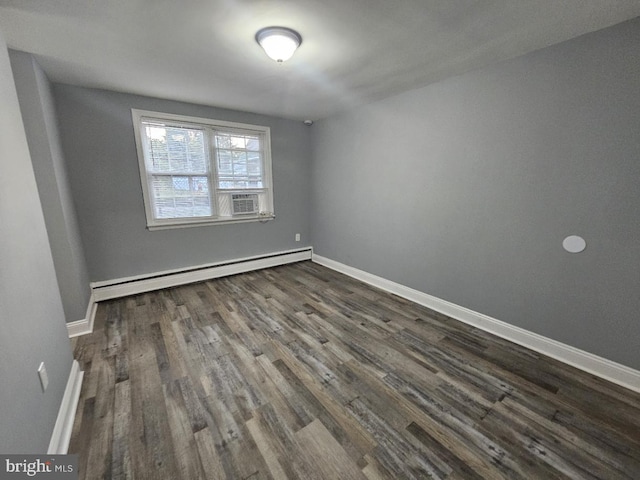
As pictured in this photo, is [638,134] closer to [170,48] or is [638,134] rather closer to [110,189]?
[170,48]

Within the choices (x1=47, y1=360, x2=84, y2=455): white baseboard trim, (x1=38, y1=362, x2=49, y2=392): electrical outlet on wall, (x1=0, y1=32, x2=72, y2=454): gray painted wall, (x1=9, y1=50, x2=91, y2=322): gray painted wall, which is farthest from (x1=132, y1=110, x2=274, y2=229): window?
(x1=38, y1=362, x2=49, y2=392): electrical outlet on wall

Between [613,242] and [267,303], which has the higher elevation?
[613,242]

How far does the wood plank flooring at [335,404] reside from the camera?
1302 millimetres

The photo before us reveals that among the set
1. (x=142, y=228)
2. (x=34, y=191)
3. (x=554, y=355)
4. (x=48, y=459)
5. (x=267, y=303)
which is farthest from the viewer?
(x=142, y=228)

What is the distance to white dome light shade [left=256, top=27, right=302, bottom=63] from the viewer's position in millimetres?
1789

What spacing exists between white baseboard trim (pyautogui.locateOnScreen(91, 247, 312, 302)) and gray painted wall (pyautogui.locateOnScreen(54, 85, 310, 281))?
92mm

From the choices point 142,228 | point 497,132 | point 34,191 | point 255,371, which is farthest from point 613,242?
point 142,228

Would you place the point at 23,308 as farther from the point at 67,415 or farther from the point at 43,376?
the point at 67,415

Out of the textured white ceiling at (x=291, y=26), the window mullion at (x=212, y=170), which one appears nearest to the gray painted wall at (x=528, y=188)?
the textured white ceiling at (x=291, y=26)

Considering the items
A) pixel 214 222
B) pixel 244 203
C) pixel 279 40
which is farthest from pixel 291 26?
pixel 214 222

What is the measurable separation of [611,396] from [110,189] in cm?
499

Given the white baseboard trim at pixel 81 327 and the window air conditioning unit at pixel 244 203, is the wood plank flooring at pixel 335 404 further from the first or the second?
the window air conditioning unit at pixel 244 203

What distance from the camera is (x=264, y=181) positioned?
425 centimetres

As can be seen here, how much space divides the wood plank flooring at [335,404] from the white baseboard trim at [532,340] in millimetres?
90
